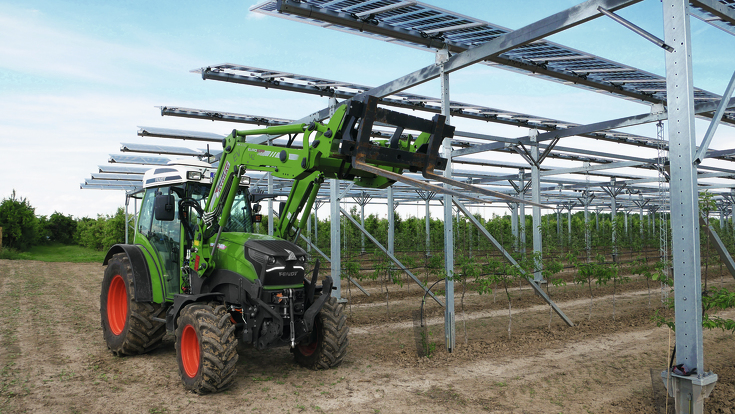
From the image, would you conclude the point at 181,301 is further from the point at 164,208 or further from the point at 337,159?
the point at 337,159

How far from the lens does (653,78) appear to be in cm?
866

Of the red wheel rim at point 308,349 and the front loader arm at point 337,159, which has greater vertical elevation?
the front loader arm at point 337,159

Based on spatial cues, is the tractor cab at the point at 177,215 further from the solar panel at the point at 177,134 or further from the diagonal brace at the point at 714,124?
the solar panel at the point at 177,134

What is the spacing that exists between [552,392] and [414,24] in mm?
5096

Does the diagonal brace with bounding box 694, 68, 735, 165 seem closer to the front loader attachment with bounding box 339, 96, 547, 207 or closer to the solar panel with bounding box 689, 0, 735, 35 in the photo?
the solar panel with bounding box 689, 0, 735, 35

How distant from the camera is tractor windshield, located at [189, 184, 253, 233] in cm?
657

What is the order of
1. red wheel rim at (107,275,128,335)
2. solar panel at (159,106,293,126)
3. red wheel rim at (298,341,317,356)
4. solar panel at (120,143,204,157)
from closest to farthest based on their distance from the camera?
1. red wheel rim at (298,341,317,356)
2. red wheel rim at (107,275,128,335)
3. solar panel at (159,106,293,126)
4. solar panel at (120,143,204,157)

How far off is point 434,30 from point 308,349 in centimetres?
480

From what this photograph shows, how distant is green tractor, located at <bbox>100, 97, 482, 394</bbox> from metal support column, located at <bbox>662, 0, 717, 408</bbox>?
2108 mm

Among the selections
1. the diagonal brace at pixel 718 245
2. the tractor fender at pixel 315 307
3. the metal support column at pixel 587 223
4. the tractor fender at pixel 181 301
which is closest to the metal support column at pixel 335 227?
the tractor fender at pixel 315 307

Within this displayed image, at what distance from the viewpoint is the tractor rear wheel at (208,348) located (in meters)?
5.10

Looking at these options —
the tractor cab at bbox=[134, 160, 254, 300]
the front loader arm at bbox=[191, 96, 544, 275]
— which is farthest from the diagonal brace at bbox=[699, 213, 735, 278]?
the tractor cab at bbox=[134, 160, 254, 300]

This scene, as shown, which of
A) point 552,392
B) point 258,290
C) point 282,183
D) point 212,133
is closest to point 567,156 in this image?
point 282,183

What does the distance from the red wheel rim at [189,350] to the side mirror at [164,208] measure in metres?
1.34
